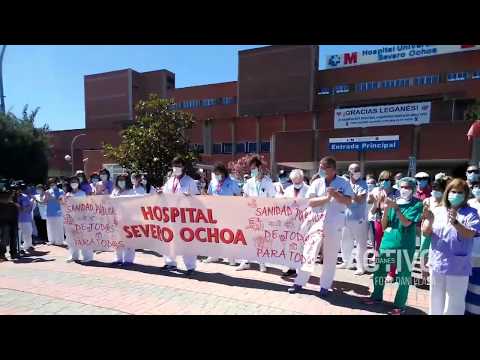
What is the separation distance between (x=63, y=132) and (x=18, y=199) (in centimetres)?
5183

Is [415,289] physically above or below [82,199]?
below

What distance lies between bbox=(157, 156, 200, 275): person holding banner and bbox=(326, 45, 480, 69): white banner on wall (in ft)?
123

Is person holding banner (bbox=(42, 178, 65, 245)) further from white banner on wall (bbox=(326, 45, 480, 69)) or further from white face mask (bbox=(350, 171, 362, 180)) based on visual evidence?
white banner on wall (bbox=(326, 45, 480, 69))

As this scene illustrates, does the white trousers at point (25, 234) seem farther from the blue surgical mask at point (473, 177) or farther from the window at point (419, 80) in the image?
the window at point (419, 80)

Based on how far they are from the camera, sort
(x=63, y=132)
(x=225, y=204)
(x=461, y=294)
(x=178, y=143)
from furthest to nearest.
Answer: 1. (x=63, y=132)
2. (x=178, y=143)
3. (x=225, y=204)
4. (x=461, y=294)

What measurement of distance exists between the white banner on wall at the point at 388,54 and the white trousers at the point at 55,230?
37693mm

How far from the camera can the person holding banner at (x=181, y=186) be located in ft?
19.1

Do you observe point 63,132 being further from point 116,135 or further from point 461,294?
point 461,294

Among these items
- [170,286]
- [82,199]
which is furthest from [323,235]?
[82,199]

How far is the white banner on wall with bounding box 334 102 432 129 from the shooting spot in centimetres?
2686

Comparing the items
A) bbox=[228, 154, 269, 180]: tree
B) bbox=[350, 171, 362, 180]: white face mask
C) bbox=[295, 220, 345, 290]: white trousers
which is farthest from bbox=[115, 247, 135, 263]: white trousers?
bbox=[350, 171, 362, 180]: white face mask

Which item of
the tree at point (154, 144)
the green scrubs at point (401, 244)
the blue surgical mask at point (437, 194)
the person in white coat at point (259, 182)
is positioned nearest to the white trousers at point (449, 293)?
the green scrubs at point (401, 244)

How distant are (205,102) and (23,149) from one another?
91.3ft
